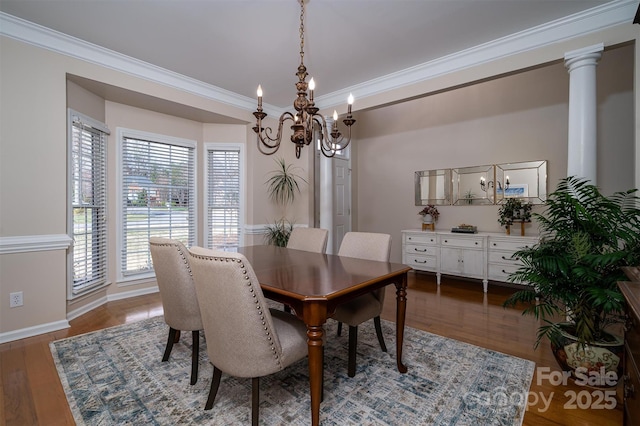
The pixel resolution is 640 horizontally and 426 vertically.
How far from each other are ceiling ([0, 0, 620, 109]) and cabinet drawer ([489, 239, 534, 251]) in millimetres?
2460

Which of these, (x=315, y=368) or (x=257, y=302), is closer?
(x=257, y=302)

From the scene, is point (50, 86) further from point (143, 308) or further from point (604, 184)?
point (604, 184)

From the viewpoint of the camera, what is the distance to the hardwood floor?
1666mm

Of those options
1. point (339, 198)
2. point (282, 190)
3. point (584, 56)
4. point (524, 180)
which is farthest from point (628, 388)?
point (339, 198)

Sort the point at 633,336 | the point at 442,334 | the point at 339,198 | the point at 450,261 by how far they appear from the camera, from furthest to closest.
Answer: the point at 339,198 → the point at 450,261 → the point at 442,334 → the point at 633,336

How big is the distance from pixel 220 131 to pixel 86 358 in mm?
3278

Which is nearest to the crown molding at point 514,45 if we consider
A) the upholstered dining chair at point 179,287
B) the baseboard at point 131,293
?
the upholstered dining chair at point 179,287

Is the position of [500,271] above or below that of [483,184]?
below

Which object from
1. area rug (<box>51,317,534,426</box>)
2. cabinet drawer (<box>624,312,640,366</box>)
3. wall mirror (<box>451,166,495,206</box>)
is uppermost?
wall mirror (<box>451,166,495,206</box>)

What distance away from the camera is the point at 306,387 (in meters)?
1.90

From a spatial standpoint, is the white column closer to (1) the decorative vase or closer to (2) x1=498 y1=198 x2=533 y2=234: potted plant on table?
(1) the decorative vase

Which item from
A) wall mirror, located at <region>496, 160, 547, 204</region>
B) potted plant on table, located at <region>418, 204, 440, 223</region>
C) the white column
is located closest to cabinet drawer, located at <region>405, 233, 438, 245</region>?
potted plant on table, located at <region>418, 204, 440, 223</region>

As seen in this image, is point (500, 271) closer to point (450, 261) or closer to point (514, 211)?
point (450, 261)

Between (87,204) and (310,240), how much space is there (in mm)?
2506
